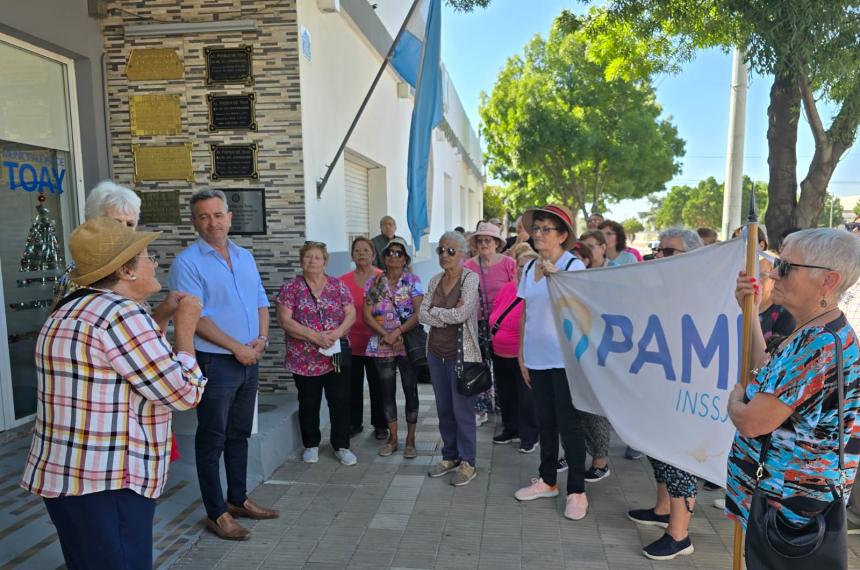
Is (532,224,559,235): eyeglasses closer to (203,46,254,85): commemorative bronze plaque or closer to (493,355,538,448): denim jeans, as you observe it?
(493,355,538,448): denim jeans

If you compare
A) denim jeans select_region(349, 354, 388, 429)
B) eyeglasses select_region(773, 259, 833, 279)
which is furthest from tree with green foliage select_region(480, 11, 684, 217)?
eyeglasses select_region(773, 259, 833, 279)

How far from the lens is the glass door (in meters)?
4.27

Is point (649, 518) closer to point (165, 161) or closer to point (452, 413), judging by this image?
point (452, 413)

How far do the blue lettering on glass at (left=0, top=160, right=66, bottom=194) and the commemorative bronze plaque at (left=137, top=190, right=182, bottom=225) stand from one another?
751mm

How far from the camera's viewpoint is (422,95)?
628 cm

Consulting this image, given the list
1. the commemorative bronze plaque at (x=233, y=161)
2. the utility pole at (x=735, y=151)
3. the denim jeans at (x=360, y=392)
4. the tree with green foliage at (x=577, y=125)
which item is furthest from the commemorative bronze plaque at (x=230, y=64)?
the tree with green foliage at (x=577, y=125)

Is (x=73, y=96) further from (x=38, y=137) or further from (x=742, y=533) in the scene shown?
(x=742, y=533)

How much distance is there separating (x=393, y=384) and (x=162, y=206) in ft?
9.33

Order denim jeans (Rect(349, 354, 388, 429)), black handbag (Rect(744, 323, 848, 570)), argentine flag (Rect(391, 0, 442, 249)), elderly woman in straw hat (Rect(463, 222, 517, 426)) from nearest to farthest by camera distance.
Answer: black handbag (Rect(744, 323, 848, 570))
elderly woman in straw hat (Rect(463, 222, 517, 426))
denim jeans (Rect(349, 354, 388, 429))
argentine flag (Rect(391, 0, 442, 249))

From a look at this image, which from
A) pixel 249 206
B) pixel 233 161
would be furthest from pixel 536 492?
pixel 233 161

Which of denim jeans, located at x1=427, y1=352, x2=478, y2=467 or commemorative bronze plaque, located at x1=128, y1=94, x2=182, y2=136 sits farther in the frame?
commemorative bronze plaque, located at x1=128, y1=94, x2=182, y2=136

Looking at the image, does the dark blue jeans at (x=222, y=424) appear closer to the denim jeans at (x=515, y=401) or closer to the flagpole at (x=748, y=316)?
the denim jeans at (x=515, y=401)

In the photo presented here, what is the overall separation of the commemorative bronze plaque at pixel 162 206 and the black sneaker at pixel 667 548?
15.9 feet

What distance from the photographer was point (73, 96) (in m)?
5.05
